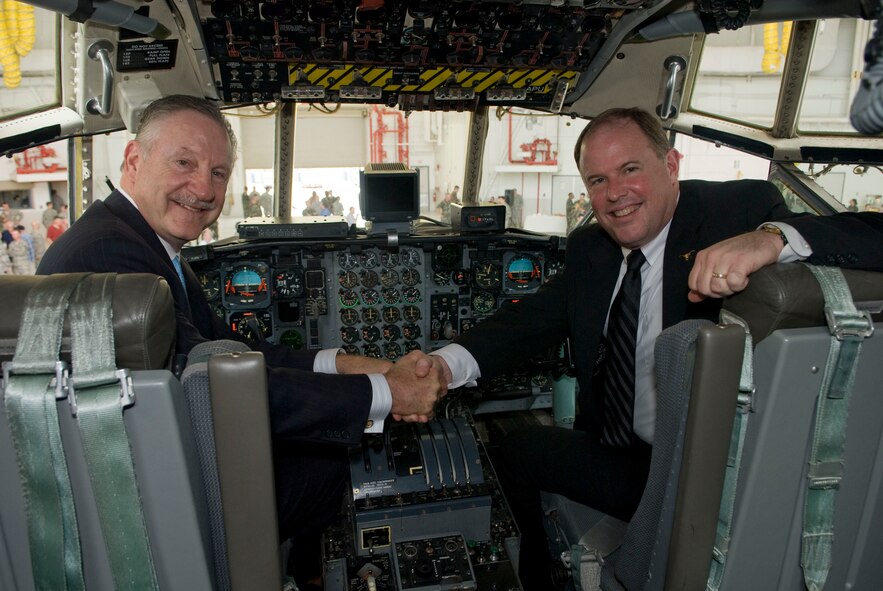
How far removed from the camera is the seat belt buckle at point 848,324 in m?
1.13

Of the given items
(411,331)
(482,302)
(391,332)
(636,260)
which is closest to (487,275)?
(482,302)

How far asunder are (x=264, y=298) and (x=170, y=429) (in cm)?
265

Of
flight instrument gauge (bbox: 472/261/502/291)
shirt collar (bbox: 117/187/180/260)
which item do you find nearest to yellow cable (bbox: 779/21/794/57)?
flight instrument gauge (bbox: 472/261/502/291)

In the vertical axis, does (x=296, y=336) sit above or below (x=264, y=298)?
below

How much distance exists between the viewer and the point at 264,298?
3.61 m

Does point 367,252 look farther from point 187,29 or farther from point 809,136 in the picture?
point 809,136

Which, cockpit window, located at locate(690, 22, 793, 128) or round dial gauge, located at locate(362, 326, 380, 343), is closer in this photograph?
round dial gauge, located at locate(362, 326, 380, 343)

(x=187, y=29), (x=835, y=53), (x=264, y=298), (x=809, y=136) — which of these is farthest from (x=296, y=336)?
(x=835, y=53)

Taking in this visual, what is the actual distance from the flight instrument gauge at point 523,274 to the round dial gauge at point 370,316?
85cm

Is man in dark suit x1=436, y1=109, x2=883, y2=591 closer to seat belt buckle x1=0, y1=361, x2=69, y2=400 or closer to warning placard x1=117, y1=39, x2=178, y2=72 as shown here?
seat belt buckle x1=0, y1=361, x2=69, y2=400

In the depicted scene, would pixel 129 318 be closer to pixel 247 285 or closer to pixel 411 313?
pixel 247 285

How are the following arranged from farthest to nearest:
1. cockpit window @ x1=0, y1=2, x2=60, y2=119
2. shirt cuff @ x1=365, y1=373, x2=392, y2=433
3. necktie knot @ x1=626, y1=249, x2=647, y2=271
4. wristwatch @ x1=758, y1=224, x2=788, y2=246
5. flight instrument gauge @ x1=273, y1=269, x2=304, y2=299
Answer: flight instrument gauge @ x1=273, y1=269, x2=304, y2=299 → cockpit window @ x1=0, y1=2, x2=60, y2=119 → necktie knot @ x1=626, y1=249, x2=647, y2=271 → shirt cuff @ x1=365, y1=373, x2=392, y2=433 → wristwatch @ x1=758, y1=224, x2=788, y2=246

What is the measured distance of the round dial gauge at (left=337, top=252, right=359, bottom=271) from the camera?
371cm

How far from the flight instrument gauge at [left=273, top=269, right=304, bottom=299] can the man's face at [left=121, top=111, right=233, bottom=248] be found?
151cm
